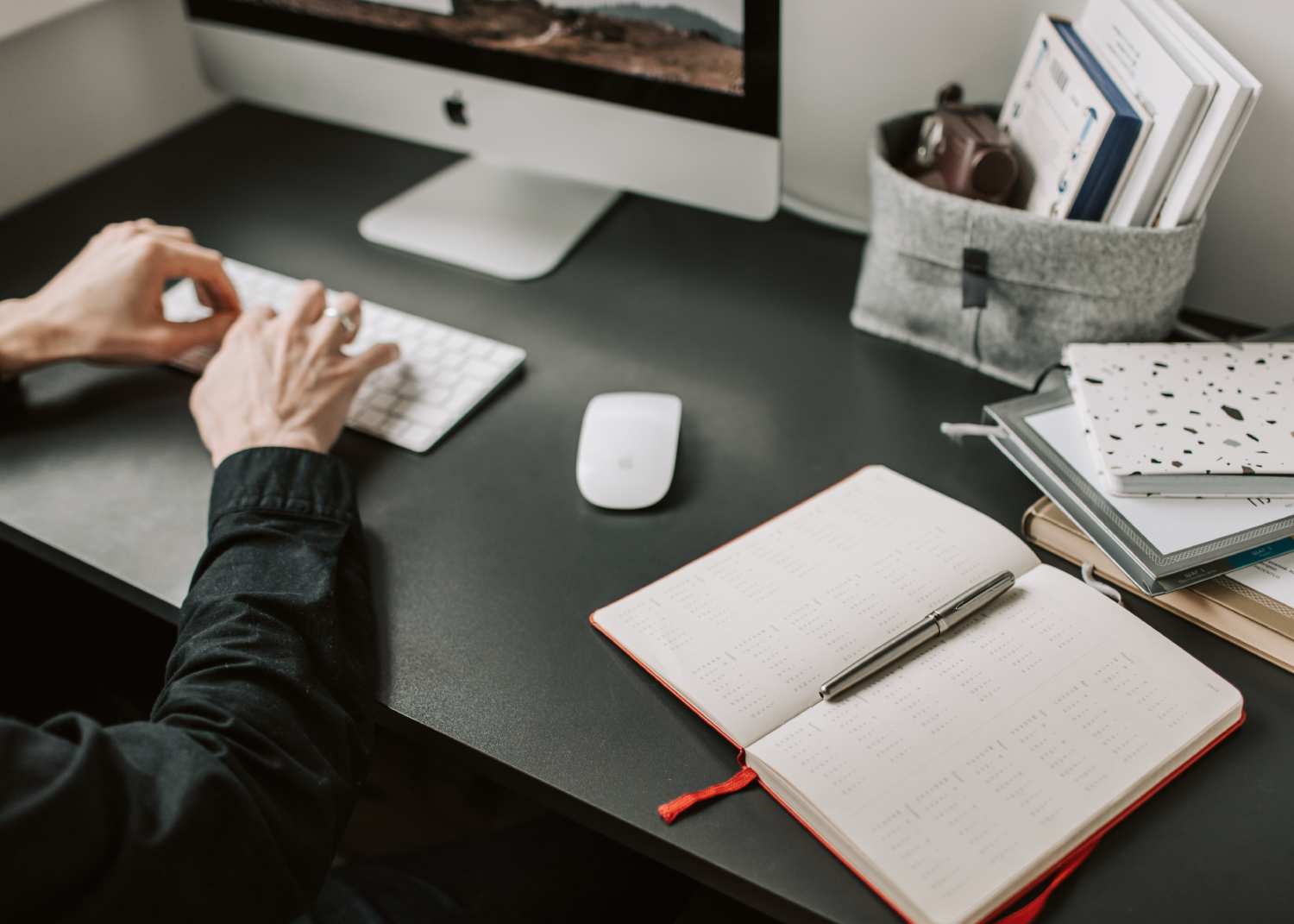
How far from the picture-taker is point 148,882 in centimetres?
54

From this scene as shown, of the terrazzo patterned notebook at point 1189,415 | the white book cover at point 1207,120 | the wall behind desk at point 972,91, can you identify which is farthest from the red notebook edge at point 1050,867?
the wall behind desk at point 972,91

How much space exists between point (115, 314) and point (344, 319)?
210mm

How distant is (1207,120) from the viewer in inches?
29.1

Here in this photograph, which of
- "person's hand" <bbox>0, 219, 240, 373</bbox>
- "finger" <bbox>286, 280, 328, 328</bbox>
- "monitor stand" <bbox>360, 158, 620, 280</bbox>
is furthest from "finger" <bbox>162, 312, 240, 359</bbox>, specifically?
"monitor stand" <bbox>360, 158, 620, 280</bbox>

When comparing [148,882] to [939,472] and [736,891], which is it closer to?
[736,891]

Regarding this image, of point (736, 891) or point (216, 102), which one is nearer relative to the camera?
point (736, 891)

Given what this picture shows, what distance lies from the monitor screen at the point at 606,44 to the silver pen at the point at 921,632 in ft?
1.43

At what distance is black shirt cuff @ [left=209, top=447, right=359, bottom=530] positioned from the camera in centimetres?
75

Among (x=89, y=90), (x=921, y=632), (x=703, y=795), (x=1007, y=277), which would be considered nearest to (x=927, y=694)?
(x=921, y=632)

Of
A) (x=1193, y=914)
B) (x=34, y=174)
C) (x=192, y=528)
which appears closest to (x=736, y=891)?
(x=1193, y=914)

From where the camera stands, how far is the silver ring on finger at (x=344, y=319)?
3.01 ft

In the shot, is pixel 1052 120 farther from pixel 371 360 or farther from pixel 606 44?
pixel 371 360

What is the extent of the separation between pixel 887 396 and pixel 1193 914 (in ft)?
1.52

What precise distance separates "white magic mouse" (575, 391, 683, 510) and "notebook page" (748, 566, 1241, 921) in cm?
24
